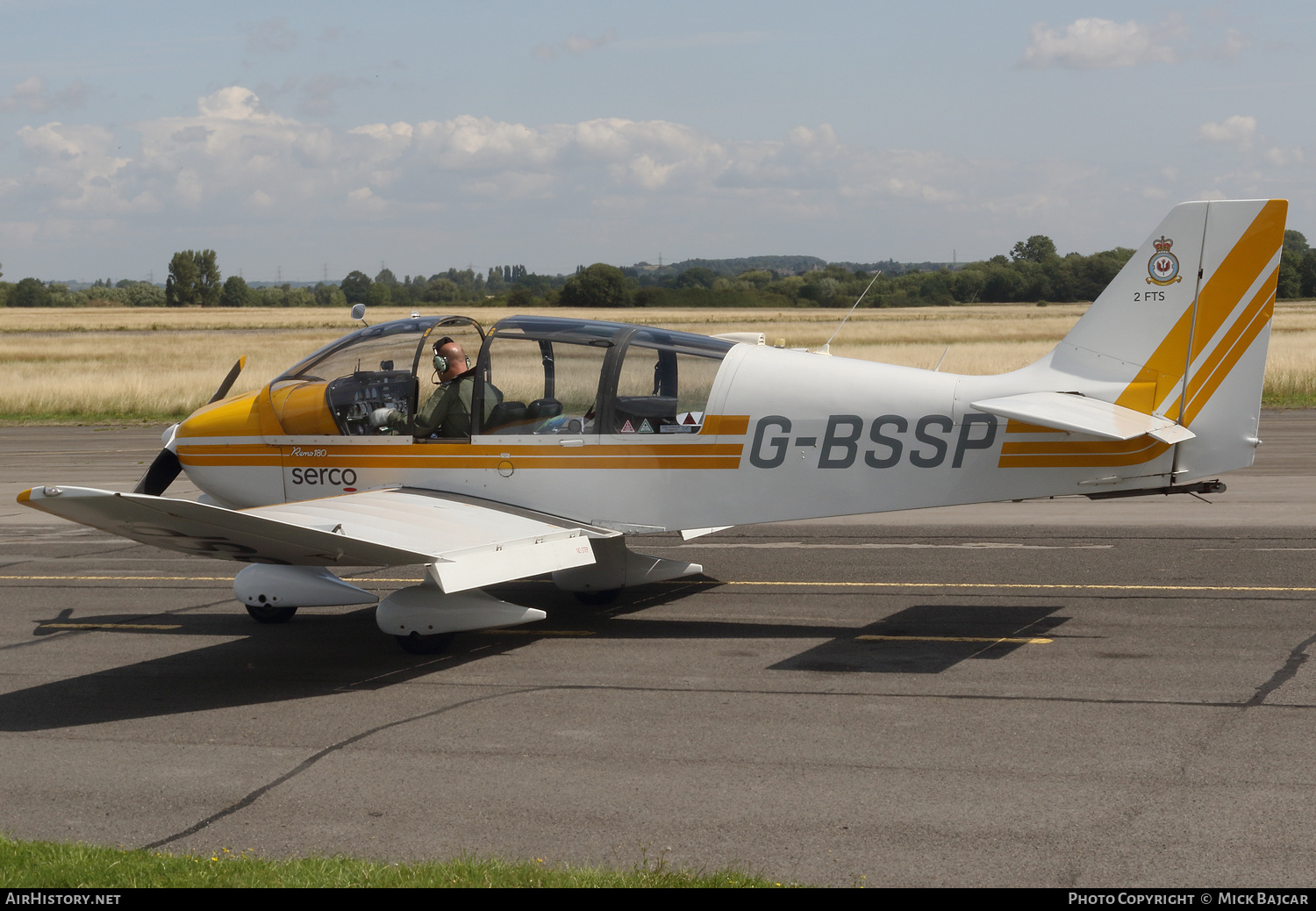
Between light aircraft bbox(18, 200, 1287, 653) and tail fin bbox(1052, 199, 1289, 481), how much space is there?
0.04 feet

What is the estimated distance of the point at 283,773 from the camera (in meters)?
6.34

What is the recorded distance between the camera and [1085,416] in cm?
767

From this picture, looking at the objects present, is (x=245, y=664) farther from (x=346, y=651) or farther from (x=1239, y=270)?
(x=1239, y=270)

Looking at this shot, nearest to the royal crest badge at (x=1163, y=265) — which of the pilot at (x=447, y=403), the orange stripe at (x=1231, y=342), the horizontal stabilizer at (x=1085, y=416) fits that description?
the orange stripe at (x=1231, y=342)

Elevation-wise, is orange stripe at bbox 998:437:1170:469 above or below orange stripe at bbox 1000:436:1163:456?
below

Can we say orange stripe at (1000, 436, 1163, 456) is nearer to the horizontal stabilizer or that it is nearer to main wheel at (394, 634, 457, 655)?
the horizontal stabilizer

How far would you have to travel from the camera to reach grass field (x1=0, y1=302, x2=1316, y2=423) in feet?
106

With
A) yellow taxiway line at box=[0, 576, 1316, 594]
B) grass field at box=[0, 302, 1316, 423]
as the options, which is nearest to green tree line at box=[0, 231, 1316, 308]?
grass field at box=[0, 302, 1316, 423]

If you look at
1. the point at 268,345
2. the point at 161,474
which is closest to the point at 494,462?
the point at 161,474

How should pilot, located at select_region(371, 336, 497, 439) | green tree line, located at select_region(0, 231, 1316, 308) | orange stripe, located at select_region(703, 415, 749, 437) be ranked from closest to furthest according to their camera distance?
orange stripe, located at select_region(703, 415, 749, 437)
pilot, located at select_region(371, 336, 497, 439)
green tree line, located at select_region(0, 231, 1316, 308)

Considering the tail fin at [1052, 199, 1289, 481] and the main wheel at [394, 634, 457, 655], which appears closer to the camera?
the tail fin at [1052, 199, 1289, 481]

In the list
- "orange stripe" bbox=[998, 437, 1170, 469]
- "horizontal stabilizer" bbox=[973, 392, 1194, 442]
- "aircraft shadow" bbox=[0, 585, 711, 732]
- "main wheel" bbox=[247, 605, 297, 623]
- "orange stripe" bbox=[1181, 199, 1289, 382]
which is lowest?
"aircraft shadow" bbox=[0, 585, 711, 732]

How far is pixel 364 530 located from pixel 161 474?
3233 mm
